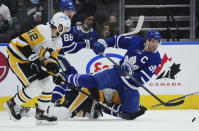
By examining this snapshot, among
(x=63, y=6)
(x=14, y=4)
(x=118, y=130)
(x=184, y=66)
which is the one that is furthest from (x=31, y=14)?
(x=118, y=130)

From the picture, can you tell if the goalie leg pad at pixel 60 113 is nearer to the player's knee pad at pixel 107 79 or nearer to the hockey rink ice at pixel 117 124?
the hockey rink ice at pixel 117 124

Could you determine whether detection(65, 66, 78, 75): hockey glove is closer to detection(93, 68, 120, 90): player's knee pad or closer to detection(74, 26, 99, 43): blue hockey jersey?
detection(74, 26, 99, 43): blue hockey jersey

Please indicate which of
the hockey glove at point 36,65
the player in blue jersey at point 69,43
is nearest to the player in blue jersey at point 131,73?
the player in blue jersey at point 69,43

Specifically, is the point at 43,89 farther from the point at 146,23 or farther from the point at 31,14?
the point at 146,23

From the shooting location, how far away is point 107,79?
18.5ft

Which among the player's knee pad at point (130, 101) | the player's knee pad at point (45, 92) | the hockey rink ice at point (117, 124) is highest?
the player's knee pad at point (45, 92)

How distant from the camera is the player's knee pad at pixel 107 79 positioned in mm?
5633

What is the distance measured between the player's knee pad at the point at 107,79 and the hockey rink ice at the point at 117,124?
36 cm

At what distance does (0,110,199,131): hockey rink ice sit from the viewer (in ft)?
15.1

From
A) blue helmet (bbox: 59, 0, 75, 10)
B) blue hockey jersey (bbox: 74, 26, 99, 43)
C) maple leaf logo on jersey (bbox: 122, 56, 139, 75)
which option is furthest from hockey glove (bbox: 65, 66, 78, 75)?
maple leaf logo on jersey (bbox: 122, 56, 139, 75)

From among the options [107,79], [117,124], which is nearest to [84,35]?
[107,79]

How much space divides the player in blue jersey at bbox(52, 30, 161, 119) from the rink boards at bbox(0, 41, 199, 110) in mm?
1155

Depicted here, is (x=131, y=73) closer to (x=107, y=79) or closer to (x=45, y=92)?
(x=107, y=79)

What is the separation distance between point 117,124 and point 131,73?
71cm
